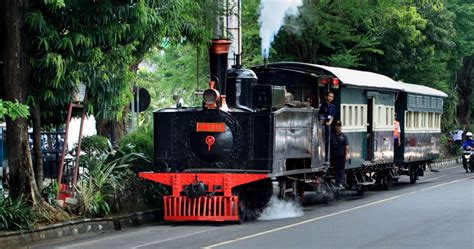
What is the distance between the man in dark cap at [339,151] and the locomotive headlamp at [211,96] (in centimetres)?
525

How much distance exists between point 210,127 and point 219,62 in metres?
1.25

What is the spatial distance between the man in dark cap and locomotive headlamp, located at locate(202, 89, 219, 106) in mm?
5250

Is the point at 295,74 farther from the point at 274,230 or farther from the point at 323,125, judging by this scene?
the point at 274,230

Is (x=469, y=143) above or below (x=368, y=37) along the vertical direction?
below

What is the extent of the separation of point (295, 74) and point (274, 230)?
6.37m

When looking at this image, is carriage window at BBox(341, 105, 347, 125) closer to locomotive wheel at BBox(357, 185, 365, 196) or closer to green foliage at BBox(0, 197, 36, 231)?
locomotive wheel at BBox(357, 185, 365, 196)

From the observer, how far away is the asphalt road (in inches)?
523

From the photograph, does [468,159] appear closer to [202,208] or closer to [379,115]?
[379,115]

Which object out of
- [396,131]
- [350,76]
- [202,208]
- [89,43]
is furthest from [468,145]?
[89,43]

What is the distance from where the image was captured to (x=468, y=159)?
35.1 metres

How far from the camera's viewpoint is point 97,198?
16812 millimetres

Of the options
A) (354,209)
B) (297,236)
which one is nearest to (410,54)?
(354,209)

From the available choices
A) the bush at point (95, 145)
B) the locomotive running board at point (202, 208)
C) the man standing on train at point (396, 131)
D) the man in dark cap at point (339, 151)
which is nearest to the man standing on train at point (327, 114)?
the man in dark cap at point (339, 151)

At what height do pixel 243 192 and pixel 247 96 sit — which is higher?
pixel 247 96
